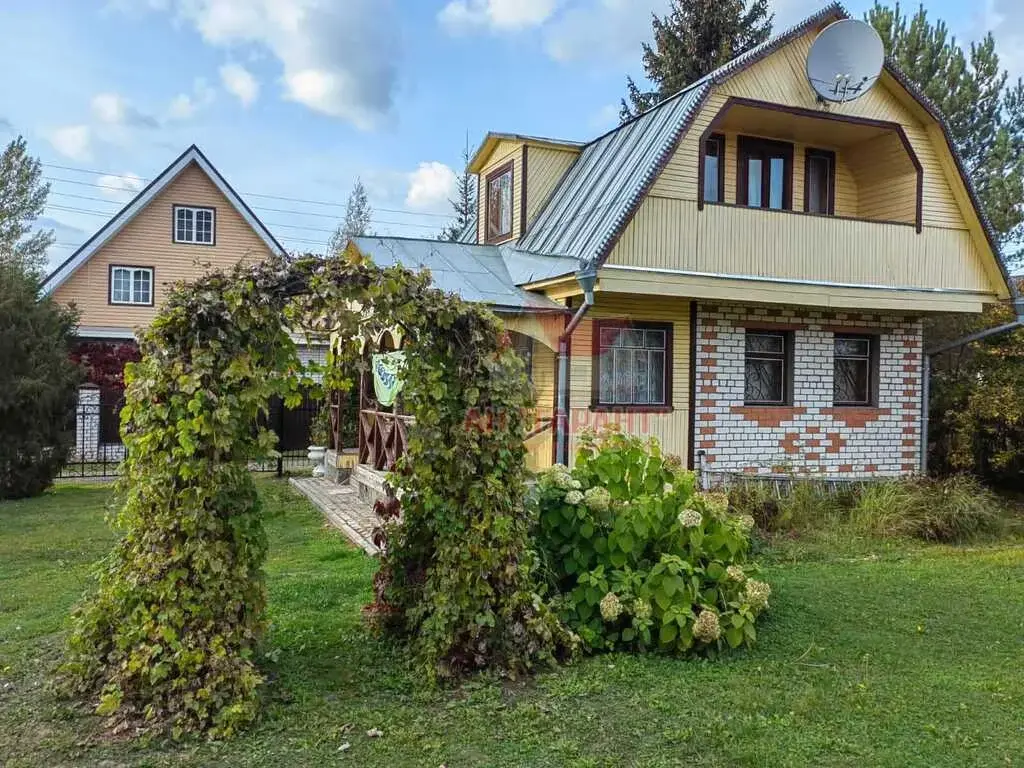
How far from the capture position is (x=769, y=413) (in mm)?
10859

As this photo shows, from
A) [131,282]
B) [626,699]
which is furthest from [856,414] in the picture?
[131,282]

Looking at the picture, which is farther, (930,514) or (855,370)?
(855,370)

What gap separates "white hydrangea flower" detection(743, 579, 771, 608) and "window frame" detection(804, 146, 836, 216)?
8200mm

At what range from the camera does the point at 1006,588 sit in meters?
6.62

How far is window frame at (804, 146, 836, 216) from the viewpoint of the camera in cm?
1155

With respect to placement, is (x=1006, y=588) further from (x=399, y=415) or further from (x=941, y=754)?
(x=399, y=415)

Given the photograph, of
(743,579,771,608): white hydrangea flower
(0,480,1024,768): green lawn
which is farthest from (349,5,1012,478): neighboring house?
(743,579,771,608): white hydrangea flower

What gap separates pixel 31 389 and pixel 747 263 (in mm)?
9888

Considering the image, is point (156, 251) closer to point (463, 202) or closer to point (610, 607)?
point (463, 202)

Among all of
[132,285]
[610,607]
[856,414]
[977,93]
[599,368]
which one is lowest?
[610,607]

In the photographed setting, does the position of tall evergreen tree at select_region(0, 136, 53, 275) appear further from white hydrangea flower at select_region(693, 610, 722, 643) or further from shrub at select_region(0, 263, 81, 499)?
white hydrangea flower at select_region(693, 610, 722, 643)

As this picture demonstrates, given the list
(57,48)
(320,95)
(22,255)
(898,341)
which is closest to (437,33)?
(320,95)

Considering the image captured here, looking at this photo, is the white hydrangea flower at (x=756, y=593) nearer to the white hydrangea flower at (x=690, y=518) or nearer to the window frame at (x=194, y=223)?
the white hydrangea flower at (x=690, y=518)

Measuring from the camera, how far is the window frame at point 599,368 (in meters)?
9.94
